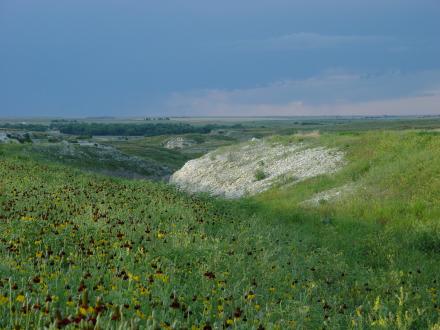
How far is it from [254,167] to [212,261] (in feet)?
100

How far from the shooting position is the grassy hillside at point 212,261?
18.6ft

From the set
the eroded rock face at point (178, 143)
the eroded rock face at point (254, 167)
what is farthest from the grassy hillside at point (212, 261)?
the eroded rock face at point (178, 143)

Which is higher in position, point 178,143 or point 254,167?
point 254,167

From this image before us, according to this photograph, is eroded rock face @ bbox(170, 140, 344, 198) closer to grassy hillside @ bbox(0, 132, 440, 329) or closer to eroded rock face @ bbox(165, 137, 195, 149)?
grassy hillside @ bbox(0, 132, 440, 329)

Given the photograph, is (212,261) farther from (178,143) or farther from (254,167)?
(178,143)

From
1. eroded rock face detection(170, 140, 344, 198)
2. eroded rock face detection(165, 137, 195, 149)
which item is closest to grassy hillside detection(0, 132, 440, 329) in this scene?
eroded rock face detection(170, 140, 344, 198)

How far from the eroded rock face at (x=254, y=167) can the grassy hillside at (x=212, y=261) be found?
37.5 ft

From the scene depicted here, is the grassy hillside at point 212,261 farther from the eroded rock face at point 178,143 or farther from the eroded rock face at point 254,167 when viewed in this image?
the eroded rock face at point 178,143

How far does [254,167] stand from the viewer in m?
38.7

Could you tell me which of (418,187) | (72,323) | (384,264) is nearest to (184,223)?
(384,264)

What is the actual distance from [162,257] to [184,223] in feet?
13.2

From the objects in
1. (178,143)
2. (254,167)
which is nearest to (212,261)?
A: (254,167)

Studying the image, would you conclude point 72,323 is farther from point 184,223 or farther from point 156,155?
point 156,155

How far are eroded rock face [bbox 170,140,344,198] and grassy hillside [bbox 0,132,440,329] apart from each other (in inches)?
449
